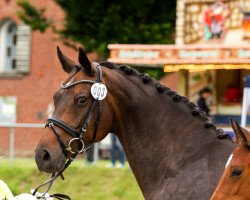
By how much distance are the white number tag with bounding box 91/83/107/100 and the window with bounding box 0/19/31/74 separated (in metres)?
26.0

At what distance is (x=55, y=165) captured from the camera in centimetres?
779

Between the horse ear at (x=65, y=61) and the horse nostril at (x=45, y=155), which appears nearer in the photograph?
the horse nostril at (x=45, y=155)

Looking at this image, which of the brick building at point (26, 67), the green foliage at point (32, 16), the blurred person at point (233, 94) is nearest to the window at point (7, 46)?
the brick building at point (26, 67)

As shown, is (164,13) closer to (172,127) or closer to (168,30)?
(168,30)

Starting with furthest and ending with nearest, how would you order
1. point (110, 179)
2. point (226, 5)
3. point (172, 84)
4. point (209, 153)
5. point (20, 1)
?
1. point (172, 84)
2. point (20, 1)
3. point (226, 5)
4. point (110, 179)
5. point (209, 153)

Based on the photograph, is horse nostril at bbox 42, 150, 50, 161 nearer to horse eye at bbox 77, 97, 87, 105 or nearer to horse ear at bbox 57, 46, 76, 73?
horse eye at bbox 77, 97, 87, 105

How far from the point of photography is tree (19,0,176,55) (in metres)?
23.2

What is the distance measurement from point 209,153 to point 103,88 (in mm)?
1036

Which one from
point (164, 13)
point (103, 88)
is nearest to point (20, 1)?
point (164, 13)

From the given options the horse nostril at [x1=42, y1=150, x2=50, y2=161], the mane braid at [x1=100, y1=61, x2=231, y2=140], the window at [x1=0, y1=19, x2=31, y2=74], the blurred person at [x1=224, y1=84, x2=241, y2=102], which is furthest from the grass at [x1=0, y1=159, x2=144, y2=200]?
the window at [x1=0, y1=19, x2=31, y2=74]

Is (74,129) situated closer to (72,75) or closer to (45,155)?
(45,155)

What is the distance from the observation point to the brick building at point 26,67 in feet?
109

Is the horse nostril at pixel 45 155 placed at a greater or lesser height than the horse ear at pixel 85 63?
lesser

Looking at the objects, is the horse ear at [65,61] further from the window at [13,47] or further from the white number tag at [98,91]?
the window at [13,47]
